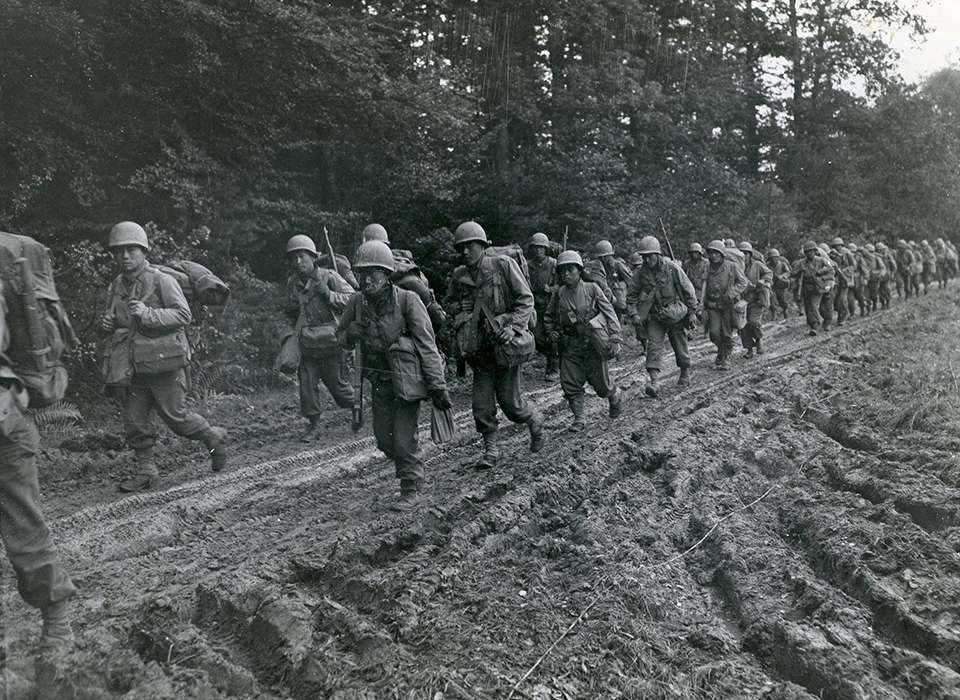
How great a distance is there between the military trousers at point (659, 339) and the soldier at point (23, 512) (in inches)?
348

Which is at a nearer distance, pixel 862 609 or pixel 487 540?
pixel 862 609

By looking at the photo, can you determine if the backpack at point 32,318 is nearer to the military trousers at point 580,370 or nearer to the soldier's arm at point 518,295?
the soldier's arm at point 518,295

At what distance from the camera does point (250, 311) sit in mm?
13961

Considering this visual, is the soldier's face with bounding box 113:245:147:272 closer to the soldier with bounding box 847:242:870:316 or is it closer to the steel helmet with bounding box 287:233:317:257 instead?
the steel helmet with bounding box 287:233:317:257

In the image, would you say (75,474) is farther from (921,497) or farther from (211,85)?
(921,497)

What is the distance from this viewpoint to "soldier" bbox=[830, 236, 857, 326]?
19.5m

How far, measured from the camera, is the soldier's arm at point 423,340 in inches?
265

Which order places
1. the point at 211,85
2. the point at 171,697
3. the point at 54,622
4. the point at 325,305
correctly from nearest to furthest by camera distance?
the point at 171,697, the point at 54,622, the point at 325,305, the point at 211,85

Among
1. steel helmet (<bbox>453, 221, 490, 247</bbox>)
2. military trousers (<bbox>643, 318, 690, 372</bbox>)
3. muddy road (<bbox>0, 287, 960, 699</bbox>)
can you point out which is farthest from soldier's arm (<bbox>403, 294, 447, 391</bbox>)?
military trousers (<bbox>643, 318, 690, 372</bbox>)

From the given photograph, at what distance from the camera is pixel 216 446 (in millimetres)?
7969

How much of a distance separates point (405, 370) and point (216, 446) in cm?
241

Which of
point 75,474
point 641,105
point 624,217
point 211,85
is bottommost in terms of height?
point 75,474

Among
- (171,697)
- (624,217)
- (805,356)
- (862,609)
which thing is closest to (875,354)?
(805,356)

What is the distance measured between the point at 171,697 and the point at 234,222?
36.5 ft
